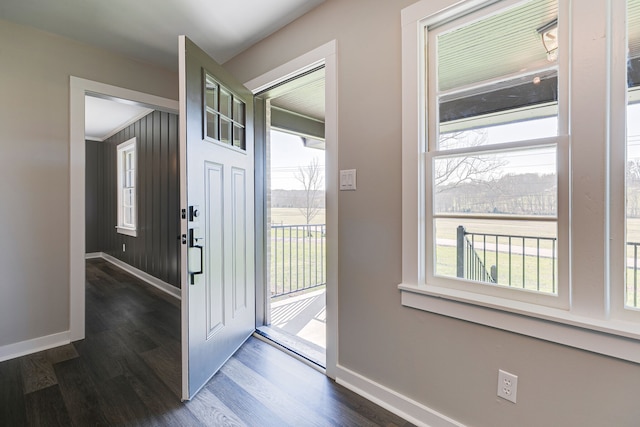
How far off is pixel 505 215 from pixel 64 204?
122 inches

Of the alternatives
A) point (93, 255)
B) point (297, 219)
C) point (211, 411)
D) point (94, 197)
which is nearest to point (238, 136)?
point (211, 411)

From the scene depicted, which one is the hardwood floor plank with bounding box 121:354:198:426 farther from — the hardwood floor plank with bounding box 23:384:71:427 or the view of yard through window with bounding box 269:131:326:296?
the view of yard through window with bounding box 269:131:326:296

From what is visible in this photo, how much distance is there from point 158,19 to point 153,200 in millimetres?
2530

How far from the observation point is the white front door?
1.65 meters

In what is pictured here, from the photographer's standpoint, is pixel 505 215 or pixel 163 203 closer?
pixel 505 215

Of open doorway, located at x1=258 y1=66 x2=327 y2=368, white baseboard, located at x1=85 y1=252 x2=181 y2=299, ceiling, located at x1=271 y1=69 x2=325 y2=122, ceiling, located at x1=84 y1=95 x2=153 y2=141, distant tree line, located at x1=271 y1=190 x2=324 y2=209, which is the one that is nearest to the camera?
open doorway, located at x1=258 y1=66 x2=327 y2=368

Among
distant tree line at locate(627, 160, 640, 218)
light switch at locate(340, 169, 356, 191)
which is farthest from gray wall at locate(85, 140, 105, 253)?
distant tree line at locate(627, 160, 640, 218)

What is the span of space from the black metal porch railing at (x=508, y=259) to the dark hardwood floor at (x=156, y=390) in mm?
880

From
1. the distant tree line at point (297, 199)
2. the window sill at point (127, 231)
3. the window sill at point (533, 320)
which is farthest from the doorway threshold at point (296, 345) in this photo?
the window sill at point (127, 231)

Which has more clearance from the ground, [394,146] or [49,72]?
[49,72]

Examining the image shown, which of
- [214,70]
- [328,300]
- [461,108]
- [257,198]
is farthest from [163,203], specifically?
[461,108]

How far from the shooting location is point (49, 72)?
7.57 ft

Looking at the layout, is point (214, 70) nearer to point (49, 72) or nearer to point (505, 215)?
point (49, 72)

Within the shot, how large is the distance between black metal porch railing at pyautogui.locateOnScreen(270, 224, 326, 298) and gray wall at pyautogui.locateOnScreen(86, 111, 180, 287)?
4.28 ft
